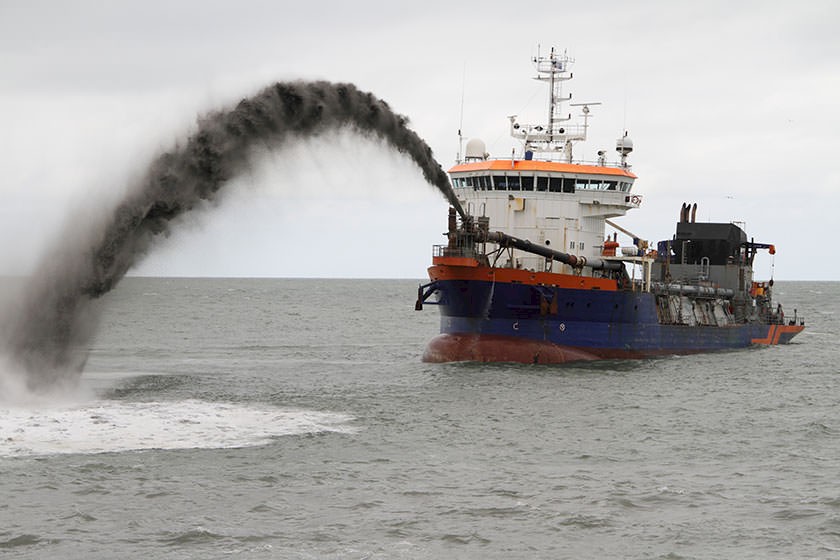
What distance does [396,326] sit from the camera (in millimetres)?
82188

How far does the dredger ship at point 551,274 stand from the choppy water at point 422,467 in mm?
2907

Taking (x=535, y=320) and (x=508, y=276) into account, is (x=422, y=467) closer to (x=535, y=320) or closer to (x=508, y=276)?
(x=508, y=276)

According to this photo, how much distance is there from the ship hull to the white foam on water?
12838mm

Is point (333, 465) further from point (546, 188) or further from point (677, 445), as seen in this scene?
point (546, 188)

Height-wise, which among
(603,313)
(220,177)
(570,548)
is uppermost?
(220,177)

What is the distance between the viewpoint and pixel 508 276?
129 feet

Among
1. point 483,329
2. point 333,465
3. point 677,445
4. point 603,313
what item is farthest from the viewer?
point 603,313

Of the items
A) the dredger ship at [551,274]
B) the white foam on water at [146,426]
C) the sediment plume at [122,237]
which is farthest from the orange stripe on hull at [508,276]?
the white foam on water at [146,426]

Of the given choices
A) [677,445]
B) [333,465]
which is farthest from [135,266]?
[677,445]

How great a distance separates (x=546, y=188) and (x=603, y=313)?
615 centimetres

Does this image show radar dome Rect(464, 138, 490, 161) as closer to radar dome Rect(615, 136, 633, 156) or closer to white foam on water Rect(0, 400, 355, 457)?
radar dome Rect(615, 136, 633, 156)

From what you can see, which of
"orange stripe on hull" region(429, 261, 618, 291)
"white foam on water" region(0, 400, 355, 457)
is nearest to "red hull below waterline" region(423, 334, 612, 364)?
"orange stripe on hull" region(429, 261, 618, 291)

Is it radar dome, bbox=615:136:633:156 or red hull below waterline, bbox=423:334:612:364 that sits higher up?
radar dome, bbox=615:136:633:156

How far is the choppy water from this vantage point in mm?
16875
